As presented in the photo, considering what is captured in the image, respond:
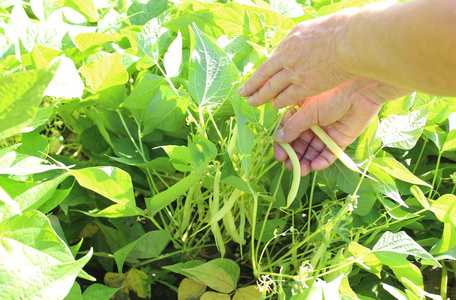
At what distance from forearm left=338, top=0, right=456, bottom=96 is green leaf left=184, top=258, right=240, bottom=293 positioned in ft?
1.45

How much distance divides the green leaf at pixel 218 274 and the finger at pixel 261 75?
12.3 inches

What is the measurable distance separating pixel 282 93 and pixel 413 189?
0.27 m

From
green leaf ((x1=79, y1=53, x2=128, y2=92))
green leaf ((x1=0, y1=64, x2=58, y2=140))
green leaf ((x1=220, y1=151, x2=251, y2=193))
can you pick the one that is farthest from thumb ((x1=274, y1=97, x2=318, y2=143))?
green leaf ((x1=0, y1=64, x2=58, y2=140))

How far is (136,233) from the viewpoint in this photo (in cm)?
98

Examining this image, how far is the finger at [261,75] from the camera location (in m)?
0.78

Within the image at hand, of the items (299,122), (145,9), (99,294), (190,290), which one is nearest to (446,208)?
(299,122)

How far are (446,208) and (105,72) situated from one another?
0.66 m

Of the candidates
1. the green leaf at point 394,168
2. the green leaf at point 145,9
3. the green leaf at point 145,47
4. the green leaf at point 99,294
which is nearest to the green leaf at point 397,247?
the green leaf at point 394,168

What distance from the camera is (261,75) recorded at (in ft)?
2.63

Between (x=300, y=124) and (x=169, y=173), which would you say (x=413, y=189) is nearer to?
(x=300, y=124)

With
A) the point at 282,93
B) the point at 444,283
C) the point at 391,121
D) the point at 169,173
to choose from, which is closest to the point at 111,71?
the point at 169,173

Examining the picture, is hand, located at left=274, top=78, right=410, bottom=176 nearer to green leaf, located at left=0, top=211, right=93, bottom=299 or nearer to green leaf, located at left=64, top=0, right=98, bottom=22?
green leaf, located at left=0, top=211, right=93, bottom=299

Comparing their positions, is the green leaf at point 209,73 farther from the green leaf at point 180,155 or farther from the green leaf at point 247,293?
the green leaf at point 247,293

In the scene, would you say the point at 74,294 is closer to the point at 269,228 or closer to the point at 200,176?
the point at 200,176
